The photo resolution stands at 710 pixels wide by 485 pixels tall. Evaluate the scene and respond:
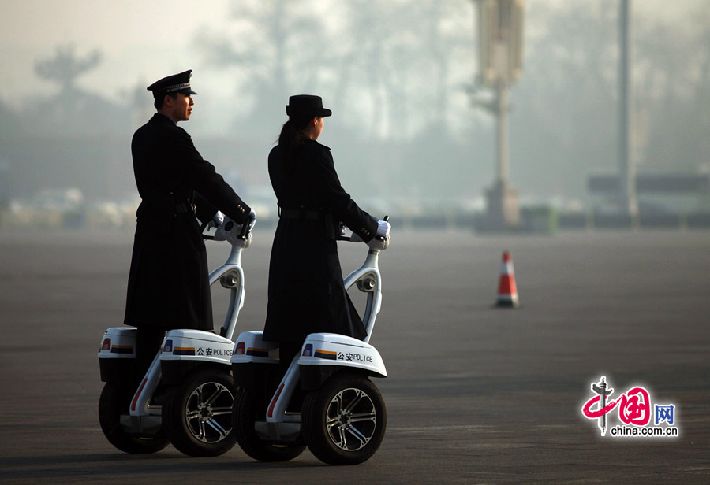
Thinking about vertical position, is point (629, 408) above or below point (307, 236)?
below

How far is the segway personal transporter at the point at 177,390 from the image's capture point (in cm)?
920

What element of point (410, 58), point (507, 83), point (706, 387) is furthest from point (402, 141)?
point (706, 387)

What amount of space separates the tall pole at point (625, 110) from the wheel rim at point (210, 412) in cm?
6229

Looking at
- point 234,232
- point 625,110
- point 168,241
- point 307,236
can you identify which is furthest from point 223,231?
point 625,110

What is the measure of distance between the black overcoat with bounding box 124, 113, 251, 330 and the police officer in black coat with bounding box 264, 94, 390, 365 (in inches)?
15.1

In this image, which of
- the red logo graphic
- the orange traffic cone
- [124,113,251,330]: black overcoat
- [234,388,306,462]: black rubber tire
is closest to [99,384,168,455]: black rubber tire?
[124,113,251,330]: black overcoat

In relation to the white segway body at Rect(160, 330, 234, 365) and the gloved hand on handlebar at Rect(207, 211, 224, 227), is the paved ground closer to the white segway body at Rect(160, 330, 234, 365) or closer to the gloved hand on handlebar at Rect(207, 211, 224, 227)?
the white segway body at Rect(160, 330, 234, 365)

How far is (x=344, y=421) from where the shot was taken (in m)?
8.97

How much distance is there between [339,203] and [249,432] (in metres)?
1.17

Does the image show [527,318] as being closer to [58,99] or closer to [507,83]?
[507,83]

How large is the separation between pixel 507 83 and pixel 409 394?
55.5 m

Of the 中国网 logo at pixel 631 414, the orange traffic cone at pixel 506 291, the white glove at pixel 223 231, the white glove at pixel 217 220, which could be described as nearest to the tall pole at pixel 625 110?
the orange traffic cone at pixel 506 291

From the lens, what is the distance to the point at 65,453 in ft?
31.5

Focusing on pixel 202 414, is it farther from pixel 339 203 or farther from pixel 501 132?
pixel 501 132
